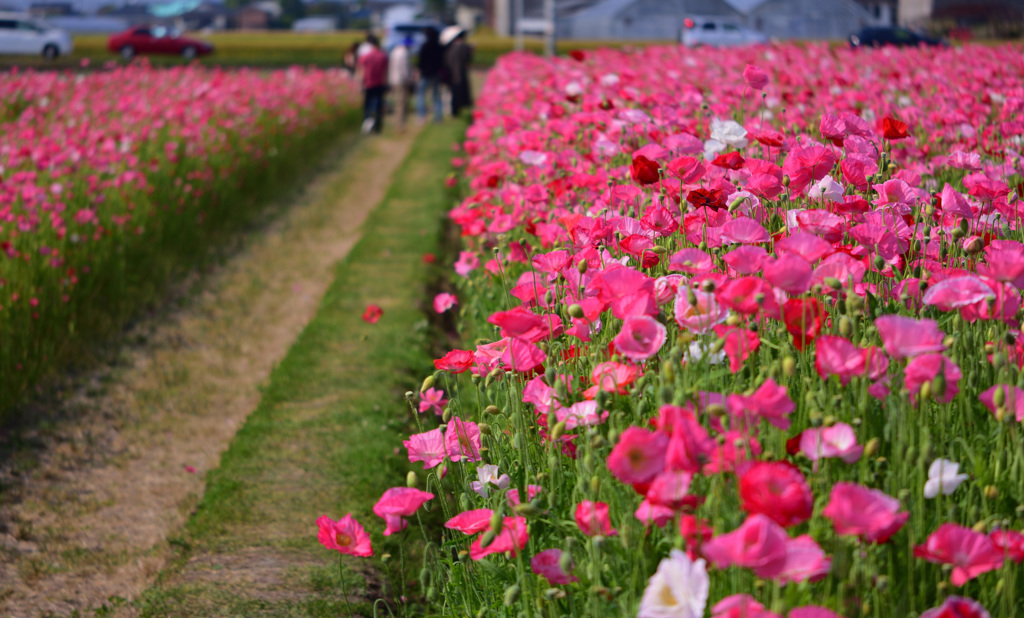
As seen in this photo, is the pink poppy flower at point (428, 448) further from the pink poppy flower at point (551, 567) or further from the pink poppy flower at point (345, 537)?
the pink poppy flower at point (551, 567)

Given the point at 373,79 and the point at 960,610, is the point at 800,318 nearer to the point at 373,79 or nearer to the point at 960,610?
the point at 960,610

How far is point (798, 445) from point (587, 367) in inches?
30.3

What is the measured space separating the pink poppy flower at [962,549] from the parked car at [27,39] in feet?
118

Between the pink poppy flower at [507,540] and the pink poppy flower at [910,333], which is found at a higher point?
the pink poppy flower at [910,333]

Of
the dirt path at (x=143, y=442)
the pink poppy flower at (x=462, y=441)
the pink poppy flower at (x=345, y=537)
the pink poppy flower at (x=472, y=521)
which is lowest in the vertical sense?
the dirt path at (x=143, y=442)

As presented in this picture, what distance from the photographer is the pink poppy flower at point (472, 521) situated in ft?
6.05

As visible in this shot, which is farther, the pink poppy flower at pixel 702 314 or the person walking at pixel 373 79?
the person walking at pixel 373 79

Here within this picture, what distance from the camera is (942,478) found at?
5.08 feet

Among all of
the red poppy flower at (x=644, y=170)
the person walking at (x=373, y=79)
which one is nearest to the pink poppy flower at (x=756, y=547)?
the red poppy flower at (x=644, y=170)

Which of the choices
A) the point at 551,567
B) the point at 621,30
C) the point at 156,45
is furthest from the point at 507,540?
the point at 621,30

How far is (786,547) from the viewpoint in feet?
4.02

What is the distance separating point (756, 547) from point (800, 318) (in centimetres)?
76

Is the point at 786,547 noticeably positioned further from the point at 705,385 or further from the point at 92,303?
the point at 92,303

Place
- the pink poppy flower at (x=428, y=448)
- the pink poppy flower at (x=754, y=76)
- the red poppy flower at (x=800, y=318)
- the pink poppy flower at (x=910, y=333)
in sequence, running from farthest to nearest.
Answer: the pink poppy flower at (x=754, y=76) < the pink poppy flower at (x=428, y=448) < the red poppy flower at (x=800, y=318) < the pink poppy flower at (x=910, y=333)
